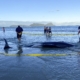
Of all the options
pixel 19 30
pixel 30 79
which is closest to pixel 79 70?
pixel 30 79

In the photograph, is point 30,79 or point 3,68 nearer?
point 30,79

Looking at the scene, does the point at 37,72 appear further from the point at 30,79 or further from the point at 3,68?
the point at 3,68

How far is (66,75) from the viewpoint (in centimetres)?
852

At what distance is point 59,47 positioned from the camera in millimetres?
19250

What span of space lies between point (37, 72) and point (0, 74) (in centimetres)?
158

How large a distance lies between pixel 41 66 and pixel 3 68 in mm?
1861

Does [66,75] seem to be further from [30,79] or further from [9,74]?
[9,74]

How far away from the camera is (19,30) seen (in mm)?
26578

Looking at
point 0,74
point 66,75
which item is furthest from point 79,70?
point 0,74

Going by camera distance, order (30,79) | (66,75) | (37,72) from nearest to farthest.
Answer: (30,79) → (66,75) → (37,72)

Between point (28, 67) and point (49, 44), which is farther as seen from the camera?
point (49, 44)

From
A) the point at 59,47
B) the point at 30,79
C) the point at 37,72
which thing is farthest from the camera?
the point at 59,47

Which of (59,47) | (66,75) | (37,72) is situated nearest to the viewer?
(66,75)

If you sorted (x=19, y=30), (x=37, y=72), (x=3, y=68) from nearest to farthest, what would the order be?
(x=37, y=72), (x=3, y=68), (x=19, y=30)
